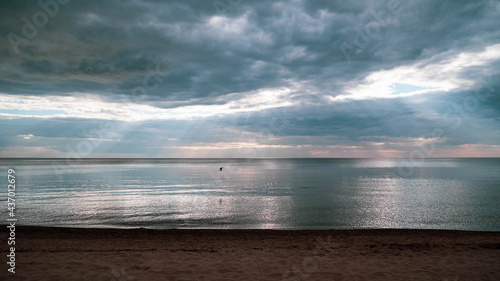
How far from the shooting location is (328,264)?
468 inches

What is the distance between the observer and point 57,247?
14.6 meters

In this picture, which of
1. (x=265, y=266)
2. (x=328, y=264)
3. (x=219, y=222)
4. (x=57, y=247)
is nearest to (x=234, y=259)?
(x=265, y=266)

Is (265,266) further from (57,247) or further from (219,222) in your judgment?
(219,222)

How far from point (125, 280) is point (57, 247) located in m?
7.43

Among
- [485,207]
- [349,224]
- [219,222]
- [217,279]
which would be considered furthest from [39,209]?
[485,207]

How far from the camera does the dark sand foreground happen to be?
10.4m

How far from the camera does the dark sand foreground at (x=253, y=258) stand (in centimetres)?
1041

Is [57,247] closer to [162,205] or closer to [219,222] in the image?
[219,222]

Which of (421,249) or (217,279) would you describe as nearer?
(217,279)

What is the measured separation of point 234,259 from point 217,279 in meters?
2.63

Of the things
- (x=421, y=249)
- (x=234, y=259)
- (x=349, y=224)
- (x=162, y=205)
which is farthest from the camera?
(x=162, y=205)

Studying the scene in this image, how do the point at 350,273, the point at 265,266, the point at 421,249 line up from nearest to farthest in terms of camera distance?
the point at 350,273, the point at 265,266, the point at 421,249

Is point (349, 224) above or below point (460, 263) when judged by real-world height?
below

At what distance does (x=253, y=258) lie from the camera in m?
12.7
